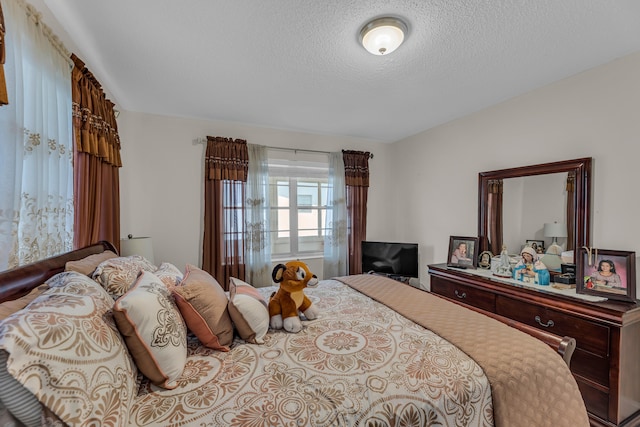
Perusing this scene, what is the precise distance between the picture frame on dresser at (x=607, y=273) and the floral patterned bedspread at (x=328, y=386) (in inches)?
52.7

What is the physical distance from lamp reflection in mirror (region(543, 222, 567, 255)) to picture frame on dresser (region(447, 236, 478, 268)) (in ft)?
1.89

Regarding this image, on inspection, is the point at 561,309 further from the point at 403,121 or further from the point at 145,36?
the point at 145,36

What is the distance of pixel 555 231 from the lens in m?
2.13

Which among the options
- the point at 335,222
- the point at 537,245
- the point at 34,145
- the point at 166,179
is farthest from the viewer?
the point at 335,222

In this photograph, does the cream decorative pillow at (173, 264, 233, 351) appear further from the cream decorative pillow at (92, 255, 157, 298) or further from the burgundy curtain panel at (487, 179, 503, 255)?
the burgundy curtain panel at (487, 179, 503, 255)

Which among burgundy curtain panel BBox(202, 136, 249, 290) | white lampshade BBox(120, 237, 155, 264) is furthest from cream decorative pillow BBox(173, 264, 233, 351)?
burgundy curtain panel BBox(202, 136, 249, 290)

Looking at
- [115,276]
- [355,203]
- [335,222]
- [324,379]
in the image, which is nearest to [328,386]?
[324,379]

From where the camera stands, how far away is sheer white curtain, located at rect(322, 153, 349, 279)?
141 inches

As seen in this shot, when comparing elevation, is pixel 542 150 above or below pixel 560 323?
above

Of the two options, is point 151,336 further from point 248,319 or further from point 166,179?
point 166,179

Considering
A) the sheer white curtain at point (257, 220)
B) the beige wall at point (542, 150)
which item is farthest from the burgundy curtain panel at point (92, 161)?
the beige wall at point (542, 150)

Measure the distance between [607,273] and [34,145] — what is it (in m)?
3.27

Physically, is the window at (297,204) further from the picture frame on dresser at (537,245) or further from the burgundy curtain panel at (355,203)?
the picture frame on dresser at (537,245)

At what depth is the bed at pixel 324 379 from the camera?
68cm
